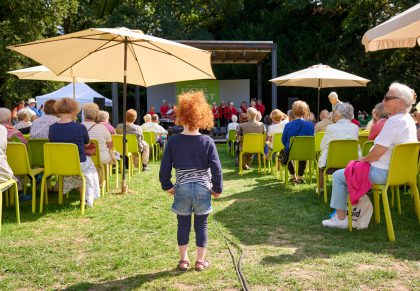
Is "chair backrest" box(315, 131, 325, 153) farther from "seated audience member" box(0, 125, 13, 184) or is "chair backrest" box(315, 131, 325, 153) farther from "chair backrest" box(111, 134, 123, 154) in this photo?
"seated audience member" box(0, 125, 13, 184)

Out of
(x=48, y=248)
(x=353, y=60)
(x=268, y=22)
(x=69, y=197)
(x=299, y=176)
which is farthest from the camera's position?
(x=268, y=22)

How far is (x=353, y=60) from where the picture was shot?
72.1 ft

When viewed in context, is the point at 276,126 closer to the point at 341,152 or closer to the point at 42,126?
the point at 341,152

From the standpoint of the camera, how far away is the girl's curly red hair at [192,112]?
3475 mm

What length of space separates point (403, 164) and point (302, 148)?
277 centimetres

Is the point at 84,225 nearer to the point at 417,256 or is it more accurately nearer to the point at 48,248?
the point at 48,248

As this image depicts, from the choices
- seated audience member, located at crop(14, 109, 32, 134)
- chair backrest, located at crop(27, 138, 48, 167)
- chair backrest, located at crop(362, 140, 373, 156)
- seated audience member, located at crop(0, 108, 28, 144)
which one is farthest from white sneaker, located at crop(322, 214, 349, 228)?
seated audience member, located at crop(14, 109, 32, 134)

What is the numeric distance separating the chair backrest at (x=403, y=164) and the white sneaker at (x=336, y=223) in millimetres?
667

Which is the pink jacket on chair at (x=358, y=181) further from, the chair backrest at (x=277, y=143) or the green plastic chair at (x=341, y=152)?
the chair backrest at (x=277, y=143)

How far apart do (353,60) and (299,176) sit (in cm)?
1560

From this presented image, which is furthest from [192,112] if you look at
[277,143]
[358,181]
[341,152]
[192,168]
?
[277,143]

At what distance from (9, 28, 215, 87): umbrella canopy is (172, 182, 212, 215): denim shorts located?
2.52 metres

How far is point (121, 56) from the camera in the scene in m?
6.88

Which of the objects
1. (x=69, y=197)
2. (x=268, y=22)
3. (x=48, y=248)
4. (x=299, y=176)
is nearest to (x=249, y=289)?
(x=48, y=248)
